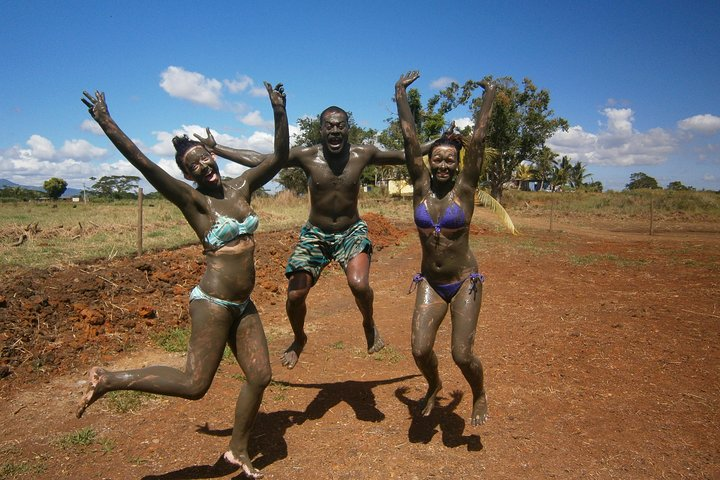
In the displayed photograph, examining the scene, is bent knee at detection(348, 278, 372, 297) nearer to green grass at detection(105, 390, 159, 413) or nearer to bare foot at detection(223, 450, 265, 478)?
bare foot at detection(223, 450, 265, 478)

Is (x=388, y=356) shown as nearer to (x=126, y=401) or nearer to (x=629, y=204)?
(x=126, y=401)

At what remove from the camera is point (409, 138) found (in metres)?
3.85

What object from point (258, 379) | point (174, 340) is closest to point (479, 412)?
point (258, 379)

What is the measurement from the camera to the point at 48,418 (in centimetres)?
447

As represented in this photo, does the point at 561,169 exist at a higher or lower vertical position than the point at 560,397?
higher

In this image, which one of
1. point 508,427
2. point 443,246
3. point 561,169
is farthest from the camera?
point 561,169

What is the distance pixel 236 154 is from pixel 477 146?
217cm

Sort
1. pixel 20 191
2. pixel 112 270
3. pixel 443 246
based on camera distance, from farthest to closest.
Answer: pixel 20 191 < pixel 112 270 < pixel 443 246

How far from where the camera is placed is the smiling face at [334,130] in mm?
4625

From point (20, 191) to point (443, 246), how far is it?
193 feet

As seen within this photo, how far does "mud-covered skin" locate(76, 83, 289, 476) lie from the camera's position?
3.11 m

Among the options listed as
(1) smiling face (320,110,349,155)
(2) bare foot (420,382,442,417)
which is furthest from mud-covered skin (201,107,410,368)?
(2) bare foot (420,382,442,417)

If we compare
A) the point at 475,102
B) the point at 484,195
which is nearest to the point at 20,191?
the point at 475,102

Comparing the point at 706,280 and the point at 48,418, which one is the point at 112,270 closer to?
the point at 48,418
